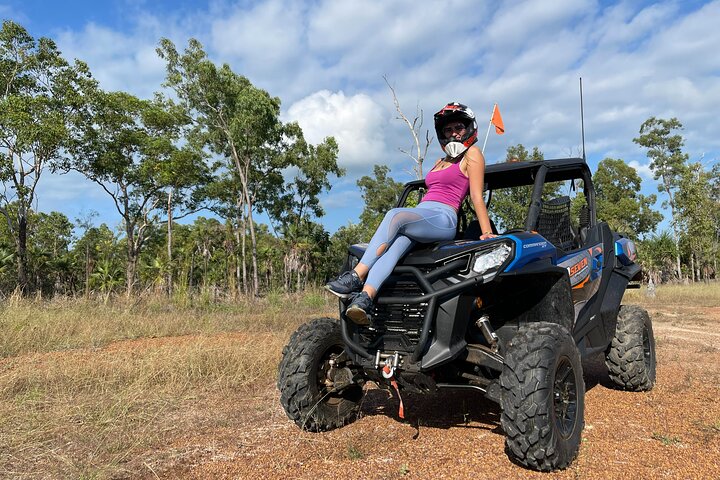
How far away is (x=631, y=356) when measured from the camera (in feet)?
14.1

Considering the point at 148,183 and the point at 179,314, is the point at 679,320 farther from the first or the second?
the point at 148,183

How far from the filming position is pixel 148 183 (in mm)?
24578

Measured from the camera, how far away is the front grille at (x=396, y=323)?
2926 mm

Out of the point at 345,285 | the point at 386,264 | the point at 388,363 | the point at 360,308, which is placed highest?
the point at 386,264

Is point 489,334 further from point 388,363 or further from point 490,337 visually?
point 388,363

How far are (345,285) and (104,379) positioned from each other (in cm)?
340

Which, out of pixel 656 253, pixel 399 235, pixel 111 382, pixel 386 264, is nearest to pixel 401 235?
pixel 399 235

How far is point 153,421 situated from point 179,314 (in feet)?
23.5

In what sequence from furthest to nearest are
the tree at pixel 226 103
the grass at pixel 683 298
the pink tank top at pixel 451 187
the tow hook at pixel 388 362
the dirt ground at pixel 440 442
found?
1. the tree at pixel 226 103
2. the grass at pixel 683 298
3. the pink tank top at pixel 451 187
4. the tow hook at pixel 388 362
5. the dirt ground at pixel 440 442

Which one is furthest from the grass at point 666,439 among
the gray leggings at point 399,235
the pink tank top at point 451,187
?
the pink tank top at point 451,187

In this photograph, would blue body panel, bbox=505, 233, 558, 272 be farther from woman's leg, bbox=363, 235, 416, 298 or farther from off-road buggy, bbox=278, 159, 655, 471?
woman's leg, bbox=363, 235, 416, 298

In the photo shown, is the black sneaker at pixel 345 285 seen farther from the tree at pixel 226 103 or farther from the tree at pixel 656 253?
the tree at pixel 656 253

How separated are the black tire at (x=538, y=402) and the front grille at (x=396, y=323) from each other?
1.77ft

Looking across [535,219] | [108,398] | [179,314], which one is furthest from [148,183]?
[535,219]
